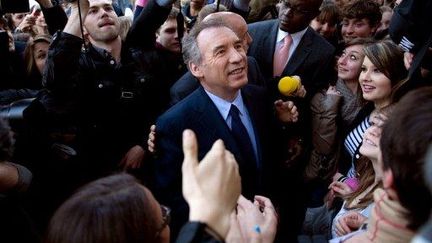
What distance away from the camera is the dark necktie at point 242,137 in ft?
7.68

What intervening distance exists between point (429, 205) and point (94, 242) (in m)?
0.79

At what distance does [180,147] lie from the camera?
2309 mm

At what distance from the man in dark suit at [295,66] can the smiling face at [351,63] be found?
5.6 inches

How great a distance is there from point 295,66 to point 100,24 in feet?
4.13

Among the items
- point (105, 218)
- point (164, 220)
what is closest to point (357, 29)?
point (164, 220)

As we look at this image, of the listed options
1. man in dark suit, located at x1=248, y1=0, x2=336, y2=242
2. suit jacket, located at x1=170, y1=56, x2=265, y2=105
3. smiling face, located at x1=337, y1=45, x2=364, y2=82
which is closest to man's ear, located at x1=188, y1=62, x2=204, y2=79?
suit jacket, located at x1=170, y1=56, x2=265, y2=105

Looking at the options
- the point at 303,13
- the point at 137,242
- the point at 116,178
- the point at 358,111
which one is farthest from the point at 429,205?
the point at 303,13

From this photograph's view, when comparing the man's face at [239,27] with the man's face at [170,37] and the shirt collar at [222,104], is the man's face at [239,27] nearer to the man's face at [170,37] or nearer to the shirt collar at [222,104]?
the shirt collar at [222,104]

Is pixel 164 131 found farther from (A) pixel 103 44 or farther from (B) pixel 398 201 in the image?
(B) pixel 398 201

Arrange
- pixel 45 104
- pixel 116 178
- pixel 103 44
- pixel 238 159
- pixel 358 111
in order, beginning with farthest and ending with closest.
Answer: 1. pixel 103 44
2. pixel 358 111
3. pixel 45 104
4. pixel 238 159
5. pixel 116 178

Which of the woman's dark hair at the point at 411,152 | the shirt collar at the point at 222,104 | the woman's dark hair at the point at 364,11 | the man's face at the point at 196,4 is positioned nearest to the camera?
the woman's dark hair at the point at 411,152

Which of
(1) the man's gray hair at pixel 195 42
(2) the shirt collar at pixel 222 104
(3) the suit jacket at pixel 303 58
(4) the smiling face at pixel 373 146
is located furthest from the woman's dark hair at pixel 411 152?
(3) the suit jacket at pixel 303 58

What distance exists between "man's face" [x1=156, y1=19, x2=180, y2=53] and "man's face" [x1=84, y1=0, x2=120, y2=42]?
1.65ft

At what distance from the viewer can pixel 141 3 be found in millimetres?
3633
